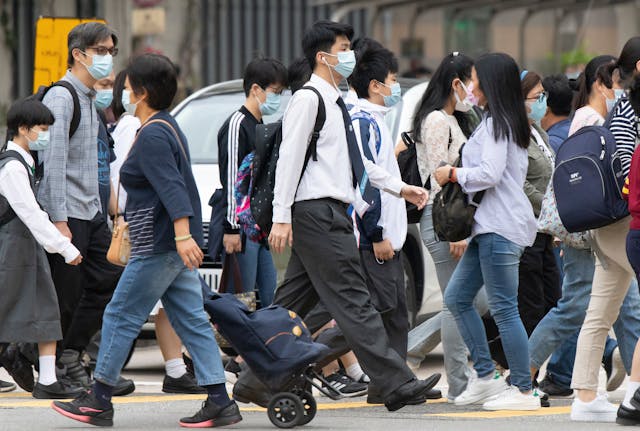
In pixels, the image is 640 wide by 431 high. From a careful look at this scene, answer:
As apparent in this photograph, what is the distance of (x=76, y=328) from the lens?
9.05m

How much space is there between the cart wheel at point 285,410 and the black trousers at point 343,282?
15.3 inches

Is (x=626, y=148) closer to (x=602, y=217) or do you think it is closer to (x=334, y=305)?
(x=602, y=217)

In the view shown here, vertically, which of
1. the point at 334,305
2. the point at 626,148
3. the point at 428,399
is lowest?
the point at 428,399

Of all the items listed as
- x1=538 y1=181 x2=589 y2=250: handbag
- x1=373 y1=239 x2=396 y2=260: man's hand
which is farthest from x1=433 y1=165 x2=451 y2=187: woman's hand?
x1=538 y1=181 x2=589 y2=250: handbag

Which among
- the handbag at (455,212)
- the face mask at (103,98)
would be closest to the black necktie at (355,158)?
the handbag at (455,212)

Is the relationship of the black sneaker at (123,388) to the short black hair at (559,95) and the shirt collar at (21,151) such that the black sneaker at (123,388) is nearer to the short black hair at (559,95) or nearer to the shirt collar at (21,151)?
the shirt collar at (21,151)

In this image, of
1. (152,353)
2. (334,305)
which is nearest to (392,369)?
(334,305)

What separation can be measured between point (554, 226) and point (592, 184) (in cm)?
68

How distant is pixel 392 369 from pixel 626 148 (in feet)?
4.95

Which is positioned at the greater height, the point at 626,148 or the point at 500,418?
the point at 626,148

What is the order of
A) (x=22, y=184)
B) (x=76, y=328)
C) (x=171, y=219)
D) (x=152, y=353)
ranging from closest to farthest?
(x=171, y=219)
(x=22, y=184)
(x=76, y=328)
(x=152, y=353)

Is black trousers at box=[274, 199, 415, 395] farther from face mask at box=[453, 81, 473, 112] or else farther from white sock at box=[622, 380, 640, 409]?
face mask at box=[453, 81, 473, 112]

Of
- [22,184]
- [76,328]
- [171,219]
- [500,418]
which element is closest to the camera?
[171,219]

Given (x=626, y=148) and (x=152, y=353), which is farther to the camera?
(x=152, y=353)
